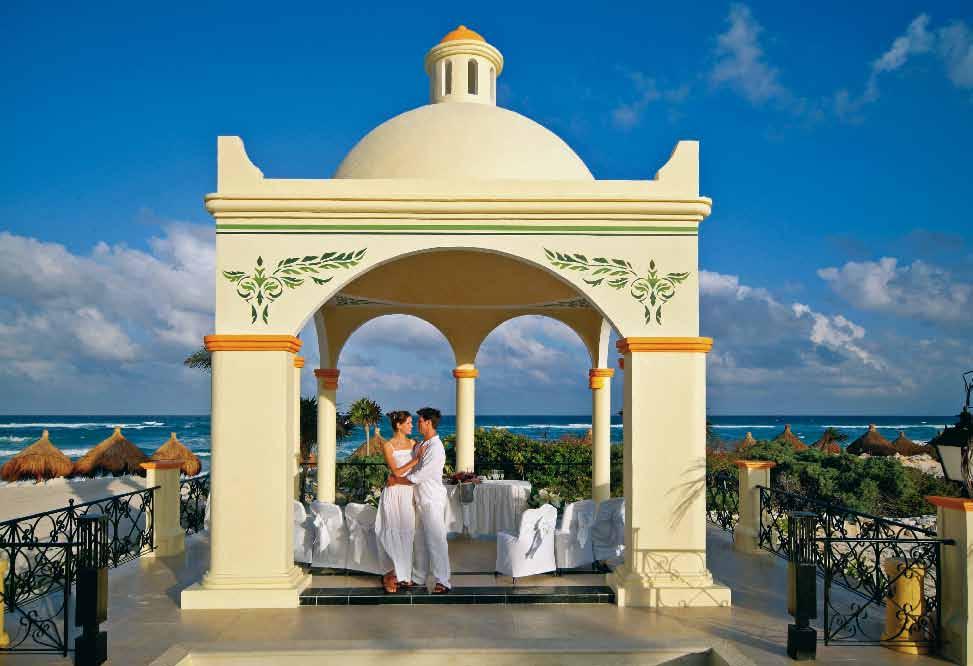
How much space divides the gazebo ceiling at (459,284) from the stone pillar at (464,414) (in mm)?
1043

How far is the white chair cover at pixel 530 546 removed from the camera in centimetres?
725

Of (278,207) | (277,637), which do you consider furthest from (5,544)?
(278,207)

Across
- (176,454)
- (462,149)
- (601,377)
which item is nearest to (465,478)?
(601,377)

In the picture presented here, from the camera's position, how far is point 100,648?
5.17m

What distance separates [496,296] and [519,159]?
281cm

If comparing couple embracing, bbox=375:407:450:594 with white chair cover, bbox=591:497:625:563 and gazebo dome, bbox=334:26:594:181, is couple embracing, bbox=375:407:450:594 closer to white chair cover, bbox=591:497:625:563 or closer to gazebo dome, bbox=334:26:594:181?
white chair cover, bbox=591:497:625:563

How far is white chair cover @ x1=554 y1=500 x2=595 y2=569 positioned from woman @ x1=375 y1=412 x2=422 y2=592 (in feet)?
5.05

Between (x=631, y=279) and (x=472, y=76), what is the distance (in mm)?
5026

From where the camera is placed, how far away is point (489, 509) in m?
9.53

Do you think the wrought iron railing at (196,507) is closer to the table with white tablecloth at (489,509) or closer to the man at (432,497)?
the table with white tablecloth at (489,509)

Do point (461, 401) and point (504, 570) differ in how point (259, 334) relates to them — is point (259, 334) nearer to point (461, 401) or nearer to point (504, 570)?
point (504, 570)

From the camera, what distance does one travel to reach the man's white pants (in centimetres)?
684

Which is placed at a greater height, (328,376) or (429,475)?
(328,376)

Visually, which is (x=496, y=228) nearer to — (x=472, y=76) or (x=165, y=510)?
(x=472, y=76)
